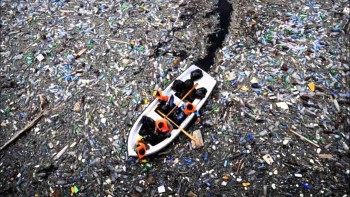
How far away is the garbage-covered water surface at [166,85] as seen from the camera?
4500mm

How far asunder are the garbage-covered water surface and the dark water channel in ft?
0.12

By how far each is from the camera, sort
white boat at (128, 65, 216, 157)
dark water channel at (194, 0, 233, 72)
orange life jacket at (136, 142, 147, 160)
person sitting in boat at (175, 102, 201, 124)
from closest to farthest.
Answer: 1. orange life jacket at (136, 142, 147, 160)
2. white boat at (128, 65, 216, 157)
3. person sitting in boat at (175, 102, 201, 124)
4. dark water channel at (194, 0, 233, 72)

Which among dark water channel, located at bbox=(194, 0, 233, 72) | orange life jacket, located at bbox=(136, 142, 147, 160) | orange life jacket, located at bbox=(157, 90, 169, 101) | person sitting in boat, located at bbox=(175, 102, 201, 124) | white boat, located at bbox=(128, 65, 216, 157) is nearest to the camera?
orange life jacket, located at bbox=(136, 142, 147, 160)

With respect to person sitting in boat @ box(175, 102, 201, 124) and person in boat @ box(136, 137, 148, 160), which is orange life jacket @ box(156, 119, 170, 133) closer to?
person sitting in boat @ box(175, 102, 201, 124)

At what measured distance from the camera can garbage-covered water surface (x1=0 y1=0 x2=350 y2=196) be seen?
4.50 metres

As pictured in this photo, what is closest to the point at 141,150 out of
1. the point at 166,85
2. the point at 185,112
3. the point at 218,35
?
the point at 185,112

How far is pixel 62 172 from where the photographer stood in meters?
4.69

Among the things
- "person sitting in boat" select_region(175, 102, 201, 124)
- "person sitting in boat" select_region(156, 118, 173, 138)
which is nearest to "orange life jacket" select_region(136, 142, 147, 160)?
"person sitting in boat" select_region(156, 118, 173, 138)

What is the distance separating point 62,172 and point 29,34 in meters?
3.88

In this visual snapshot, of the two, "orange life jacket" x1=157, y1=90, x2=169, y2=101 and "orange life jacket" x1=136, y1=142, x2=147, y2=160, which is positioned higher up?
"orange life jacket" x1=157, y1=90, x2=169, y2=101

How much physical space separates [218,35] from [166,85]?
1.80 metres

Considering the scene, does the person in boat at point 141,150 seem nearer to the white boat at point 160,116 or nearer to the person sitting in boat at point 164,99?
the white boat at point 160,116

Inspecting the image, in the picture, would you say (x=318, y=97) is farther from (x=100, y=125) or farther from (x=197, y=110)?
(x=100, y=125)

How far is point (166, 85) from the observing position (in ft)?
18.1
